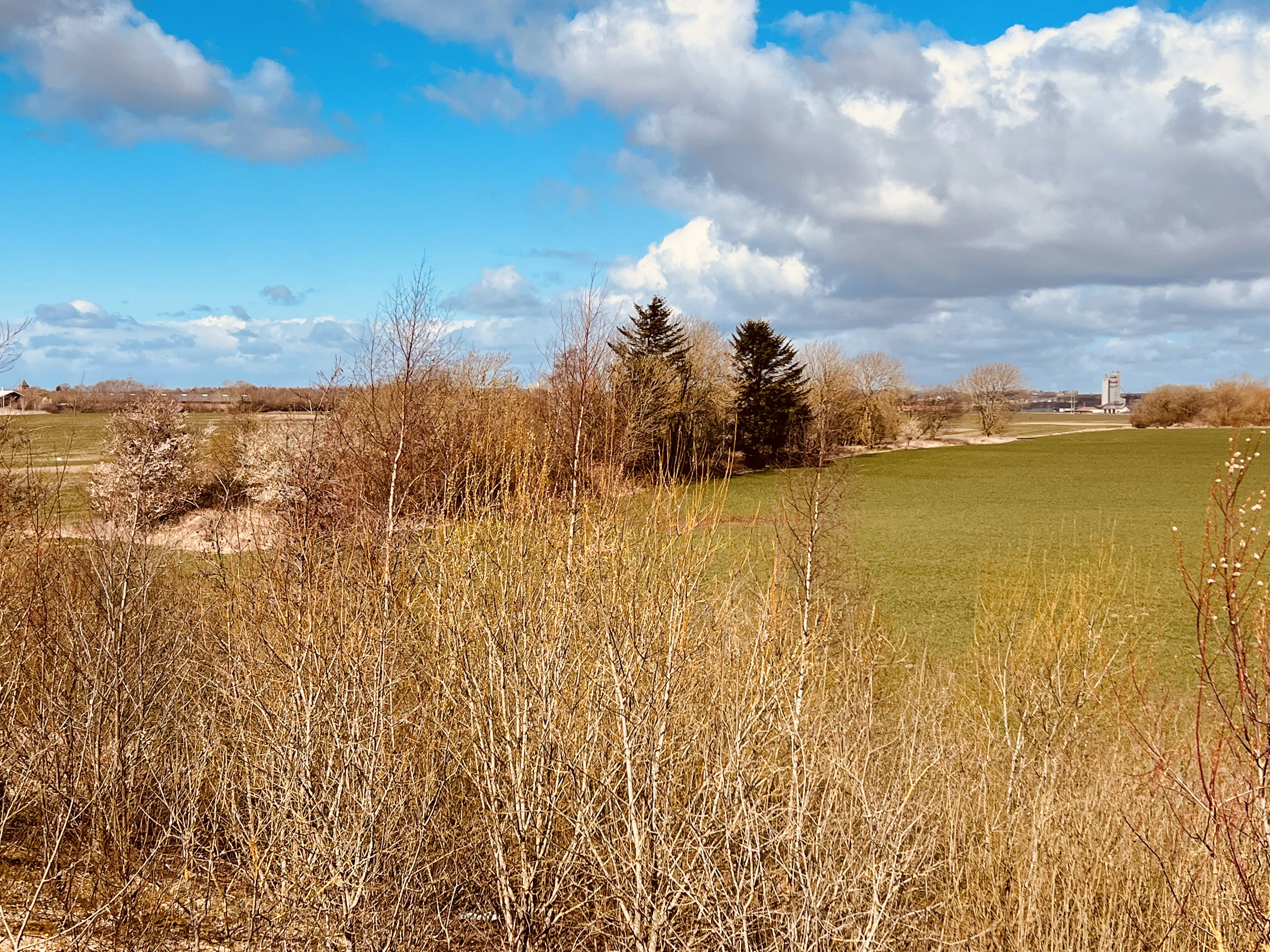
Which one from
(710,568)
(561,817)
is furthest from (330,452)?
(561,817)

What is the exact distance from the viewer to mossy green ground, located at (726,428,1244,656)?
20562 millimetres

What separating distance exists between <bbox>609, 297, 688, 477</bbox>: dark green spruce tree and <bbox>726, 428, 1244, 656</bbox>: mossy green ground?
13.9 feet

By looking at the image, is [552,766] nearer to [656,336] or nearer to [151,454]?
[151,454]

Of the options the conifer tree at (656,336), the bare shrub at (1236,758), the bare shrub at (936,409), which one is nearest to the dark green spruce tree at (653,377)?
the conifer tree at (656,336)

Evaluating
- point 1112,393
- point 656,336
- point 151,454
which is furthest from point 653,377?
point 1112,393

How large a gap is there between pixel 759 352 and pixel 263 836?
4521 cm

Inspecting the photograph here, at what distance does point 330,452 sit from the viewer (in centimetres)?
→ 2094

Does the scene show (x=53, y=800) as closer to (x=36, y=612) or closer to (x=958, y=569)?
(x=36, y=612)

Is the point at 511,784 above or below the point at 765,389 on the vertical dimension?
below

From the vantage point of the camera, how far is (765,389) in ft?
163

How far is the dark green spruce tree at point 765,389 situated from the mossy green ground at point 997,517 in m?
3.05

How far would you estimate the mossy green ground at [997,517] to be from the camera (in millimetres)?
20562

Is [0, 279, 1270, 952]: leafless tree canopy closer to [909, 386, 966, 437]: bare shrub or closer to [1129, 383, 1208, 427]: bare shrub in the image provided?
[909, 386, 966, 437]: bare shrub

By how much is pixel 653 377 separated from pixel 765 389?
462 inches
